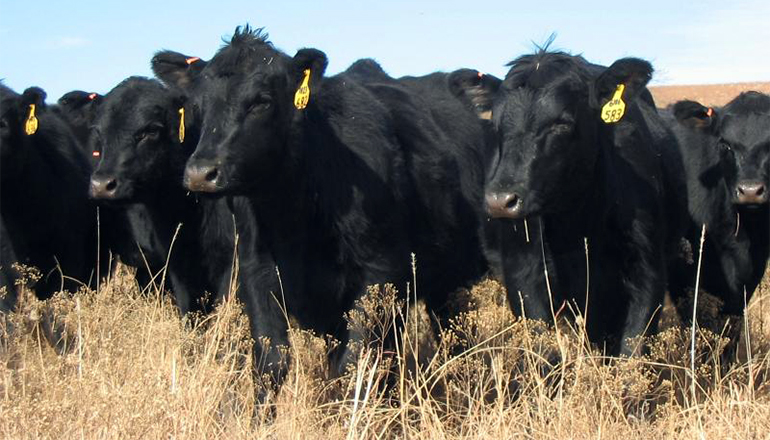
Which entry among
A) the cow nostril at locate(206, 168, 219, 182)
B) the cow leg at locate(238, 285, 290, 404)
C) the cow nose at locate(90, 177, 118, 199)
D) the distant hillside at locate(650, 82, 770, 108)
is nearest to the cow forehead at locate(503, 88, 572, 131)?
the cow nostril at locate(206, 168, 219, 182)

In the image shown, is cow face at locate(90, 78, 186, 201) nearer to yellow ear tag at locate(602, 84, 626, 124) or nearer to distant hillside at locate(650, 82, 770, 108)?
yellow ear tag at locate(602, 84, 626, 124)

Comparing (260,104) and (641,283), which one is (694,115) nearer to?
(641,283)

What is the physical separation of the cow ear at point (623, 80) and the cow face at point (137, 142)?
303 centimetres

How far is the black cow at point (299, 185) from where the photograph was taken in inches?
247

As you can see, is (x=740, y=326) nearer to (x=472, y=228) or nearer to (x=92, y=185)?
Answer: (x=472, y=228)

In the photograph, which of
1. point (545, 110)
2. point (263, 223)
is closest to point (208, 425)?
point (263, 223)

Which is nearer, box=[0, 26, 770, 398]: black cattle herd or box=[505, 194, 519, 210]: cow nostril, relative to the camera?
box=[505, 194, 519, 210]: cow nostril

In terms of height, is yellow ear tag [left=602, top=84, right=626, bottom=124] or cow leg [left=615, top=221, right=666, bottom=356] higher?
yellow ear tag [left=602, top=84, right=626, bottom=124]

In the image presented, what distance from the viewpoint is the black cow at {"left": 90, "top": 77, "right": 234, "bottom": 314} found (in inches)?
302

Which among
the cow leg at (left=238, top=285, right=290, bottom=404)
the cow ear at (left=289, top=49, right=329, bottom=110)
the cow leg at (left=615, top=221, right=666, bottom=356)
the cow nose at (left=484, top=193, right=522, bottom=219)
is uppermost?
the cow ear at (left=289, top=49, right=329, bottom=110)

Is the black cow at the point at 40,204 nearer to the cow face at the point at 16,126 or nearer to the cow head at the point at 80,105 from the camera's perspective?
the cow face at the point at 16,126

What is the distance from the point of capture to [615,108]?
6.09 meters

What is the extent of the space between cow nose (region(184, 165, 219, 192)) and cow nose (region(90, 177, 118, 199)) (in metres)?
1.81

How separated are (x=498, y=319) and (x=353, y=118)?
1.55 metres
